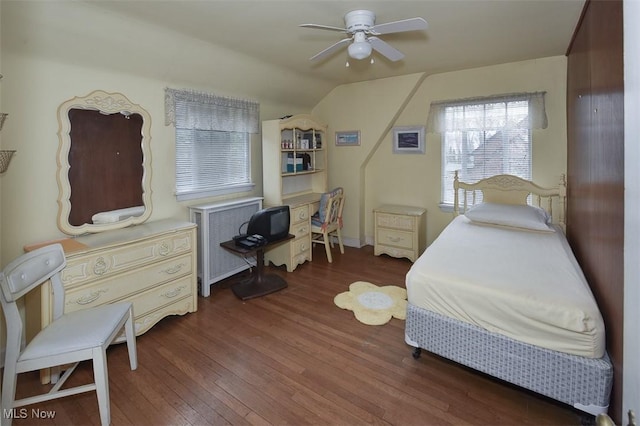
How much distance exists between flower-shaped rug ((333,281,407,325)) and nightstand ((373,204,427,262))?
96 cm

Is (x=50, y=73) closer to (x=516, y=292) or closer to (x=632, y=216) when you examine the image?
(x=632, y=216)

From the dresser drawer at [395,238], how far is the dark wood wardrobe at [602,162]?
1.78 meters

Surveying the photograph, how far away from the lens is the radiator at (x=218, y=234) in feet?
11.1

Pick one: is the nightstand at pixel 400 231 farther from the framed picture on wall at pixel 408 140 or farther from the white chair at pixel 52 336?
the white chair at pixel 52 336

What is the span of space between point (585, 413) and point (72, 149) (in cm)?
377

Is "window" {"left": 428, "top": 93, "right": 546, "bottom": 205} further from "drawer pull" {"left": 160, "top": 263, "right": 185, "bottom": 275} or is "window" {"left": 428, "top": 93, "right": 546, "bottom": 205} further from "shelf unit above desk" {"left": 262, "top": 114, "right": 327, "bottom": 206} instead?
"drawer pull" {"left": 160, "top": 263, "right": 185, "bottom": 275}

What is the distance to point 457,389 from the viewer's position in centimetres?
199

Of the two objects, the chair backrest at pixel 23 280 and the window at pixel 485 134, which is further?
the window at pixel 485 134

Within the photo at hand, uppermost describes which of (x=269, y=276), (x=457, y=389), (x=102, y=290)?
(x=102, y=290)

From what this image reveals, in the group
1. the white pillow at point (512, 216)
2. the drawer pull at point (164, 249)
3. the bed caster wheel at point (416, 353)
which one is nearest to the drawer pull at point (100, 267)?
the drawer pull at point (164, 249)

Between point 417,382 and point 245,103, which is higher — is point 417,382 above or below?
below

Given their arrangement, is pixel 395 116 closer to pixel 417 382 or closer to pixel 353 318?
pixel 353 318

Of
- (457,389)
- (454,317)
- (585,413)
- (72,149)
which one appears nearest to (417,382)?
(457,389)

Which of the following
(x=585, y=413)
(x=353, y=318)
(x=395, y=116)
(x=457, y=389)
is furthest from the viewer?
(x=395, y=116)
